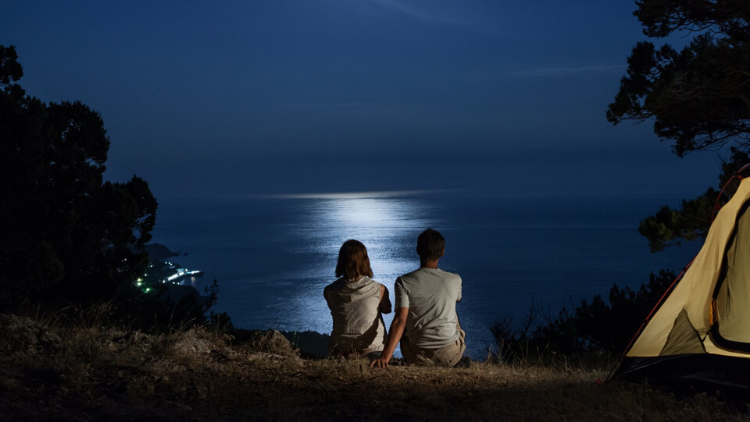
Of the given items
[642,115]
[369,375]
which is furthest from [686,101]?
[369,375]

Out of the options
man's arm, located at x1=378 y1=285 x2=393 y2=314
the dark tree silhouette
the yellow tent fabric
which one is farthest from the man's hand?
the dark tree silhouette

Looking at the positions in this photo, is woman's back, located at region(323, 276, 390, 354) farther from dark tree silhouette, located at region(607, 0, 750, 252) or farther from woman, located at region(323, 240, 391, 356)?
dark tree silhouette, located at region(607, 0, 750, 252)

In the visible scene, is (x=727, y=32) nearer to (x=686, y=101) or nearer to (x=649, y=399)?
(x=686, y=101)

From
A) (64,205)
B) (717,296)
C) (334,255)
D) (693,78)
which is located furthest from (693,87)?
(334,255)

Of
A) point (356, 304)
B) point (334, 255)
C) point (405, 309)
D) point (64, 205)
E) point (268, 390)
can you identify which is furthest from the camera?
point (334, 255)

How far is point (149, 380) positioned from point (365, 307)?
2.07 meters

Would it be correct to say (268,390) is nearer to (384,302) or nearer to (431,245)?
(384,302)

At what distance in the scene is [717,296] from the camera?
488 centimetres

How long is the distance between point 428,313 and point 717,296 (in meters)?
2.47

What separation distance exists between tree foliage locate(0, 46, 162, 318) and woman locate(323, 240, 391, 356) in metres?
11.4

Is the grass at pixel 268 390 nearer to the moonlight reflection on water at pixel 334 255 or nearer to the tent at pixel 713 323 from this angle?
the tent at pixel 713 323

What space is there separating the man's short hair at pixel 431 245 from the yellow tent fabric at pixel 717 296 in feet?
6.89

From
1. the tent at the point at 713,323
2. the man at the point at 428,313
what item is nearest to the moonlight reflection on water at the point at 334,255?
the man at the point at 428,313

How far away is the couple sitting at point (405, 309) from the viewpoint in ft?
17.1
